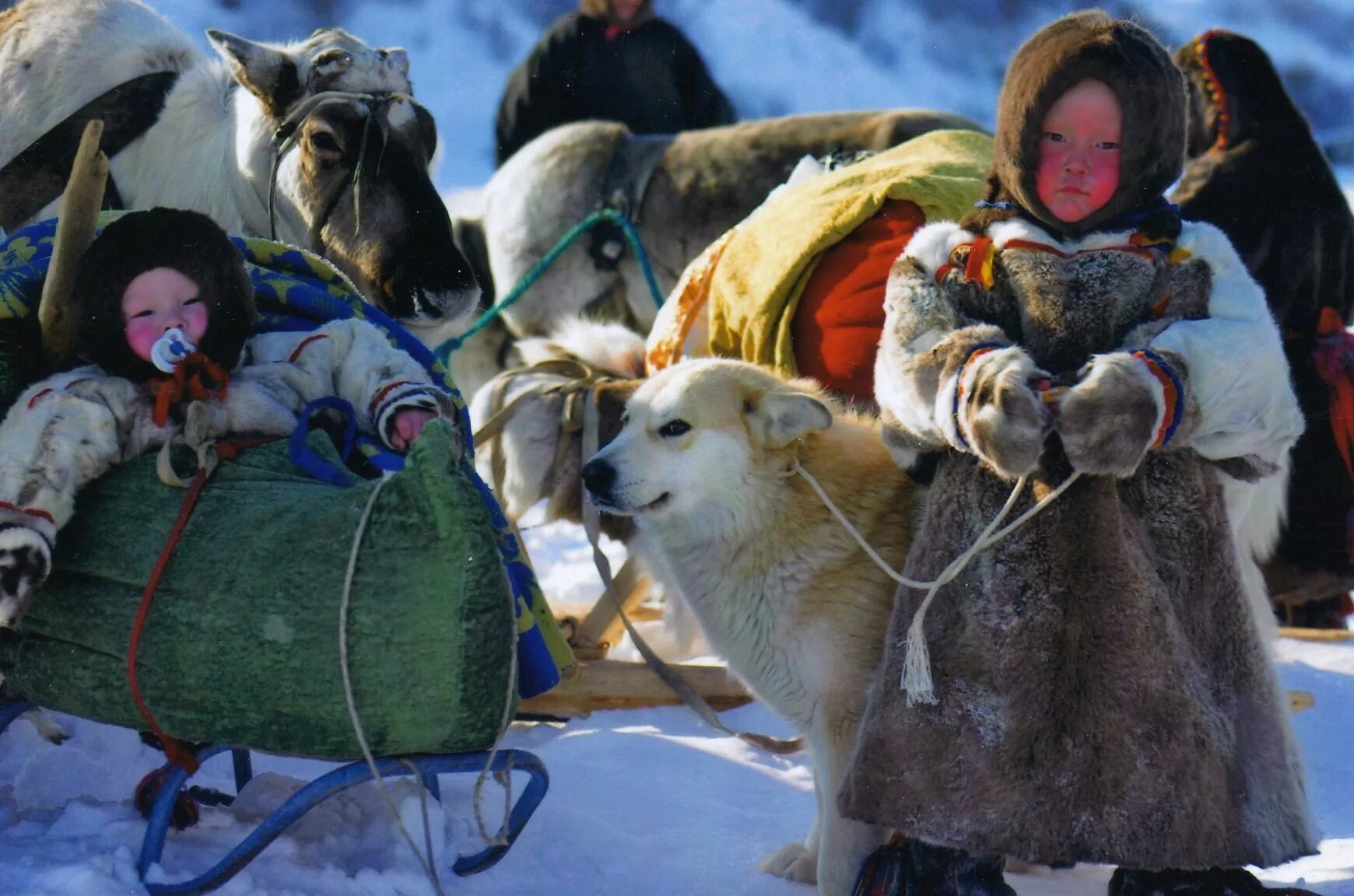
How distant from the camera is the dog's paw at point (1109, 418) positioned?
2.19m

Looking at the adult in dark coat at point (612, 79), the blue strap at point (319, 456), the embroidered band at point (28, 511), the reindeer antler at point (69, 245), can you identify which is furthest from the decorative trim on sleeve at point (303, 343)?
the adult in dark coat at point (612, 79)

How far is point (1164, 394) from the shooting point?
2240mm

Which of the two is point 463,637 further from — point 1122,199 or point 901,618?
point 1122,199

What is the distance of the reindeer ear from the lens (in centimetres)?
373

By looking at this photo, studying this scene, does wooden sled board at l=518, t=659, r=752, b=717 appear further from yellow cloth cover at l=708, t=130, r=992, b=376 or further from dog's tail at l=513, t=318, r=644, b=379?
yellow cloth cover at l=708, t=130, r=992, b=376

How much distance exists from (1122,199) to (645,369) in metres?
1.92

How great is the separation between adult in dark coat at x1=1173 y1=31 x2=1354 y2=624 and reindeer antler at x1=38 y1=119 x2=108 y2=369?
365 cm

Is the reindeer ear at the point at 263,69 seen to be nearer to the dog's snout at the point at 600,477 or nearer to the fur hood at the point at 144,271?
the fur hood at the point at 144,271

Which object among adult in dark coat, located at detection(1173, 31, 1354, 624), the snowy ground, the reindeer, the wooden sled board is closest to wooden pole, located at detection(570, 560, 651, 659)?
the wooden sled board

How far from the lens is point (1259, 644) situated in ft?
7.93

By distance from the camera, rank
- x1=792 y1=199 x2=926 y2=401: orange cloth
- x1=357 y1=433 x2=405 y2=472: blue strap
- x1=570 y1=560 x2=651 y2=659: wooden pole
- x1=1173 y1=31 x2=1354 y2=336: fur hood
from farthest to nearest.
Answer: x1=1173 y1=31 x2=1354 y2=336: fur hood
x1=570 y1=560 x2=651 y2=659: wooden pole
x1=792 y1=199 x2=926 y2=401: orange cloth
x1=357 y1=433 x2=405 y2=472: blue strap

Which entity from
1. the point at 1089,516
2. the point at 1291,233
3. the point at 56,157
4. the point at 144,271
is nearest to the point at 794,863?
the point at 1089,516

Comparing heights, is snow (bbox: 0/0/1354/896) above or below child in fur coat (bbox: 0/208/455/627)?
below

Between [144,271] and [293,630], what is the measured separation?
845 mm
